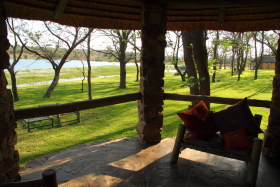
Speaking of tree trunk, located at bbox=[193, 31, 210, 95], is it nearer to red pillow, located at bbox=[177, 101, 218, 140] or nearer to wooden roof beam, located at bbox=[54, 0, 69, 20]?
red pillow, located at bbox=[177, 101, 218, 140]

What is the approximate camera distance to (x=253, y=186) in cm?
257

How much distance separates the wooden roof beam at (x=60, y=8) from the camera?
3070mm

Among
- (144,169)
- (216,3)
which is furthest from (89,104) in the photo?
(216,3)

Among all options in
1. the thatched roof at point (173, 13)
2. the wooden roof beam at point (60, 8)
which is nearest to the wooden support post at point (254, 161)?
the thatched roof at point (173, 13)

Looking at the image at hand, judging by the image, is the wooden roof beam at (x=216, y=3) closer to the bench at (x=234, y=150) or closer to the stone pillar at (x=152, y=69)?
the stone pillar at (x=152, y=69)

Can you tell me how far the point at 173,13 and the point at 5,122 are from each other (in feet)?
10.7

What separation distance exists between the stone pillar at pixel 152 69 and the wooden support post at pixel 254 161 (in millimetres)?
1721

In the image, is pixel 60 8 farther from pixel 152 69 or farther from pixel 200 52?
pixel 200 52

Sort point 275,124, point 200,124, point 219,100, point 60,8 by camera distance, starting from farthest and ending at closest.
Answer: point 219,100 → point 275,124 → point 60,8 → point 200,124

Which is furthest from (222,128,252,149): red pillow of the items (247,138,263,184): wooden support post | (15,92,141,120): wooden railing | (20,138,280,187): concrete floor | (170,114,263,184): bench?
(15,92,141,120): wooden railing

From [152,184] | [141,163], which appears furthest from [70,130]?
[152,184]

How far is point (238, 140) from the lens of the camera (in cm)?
268

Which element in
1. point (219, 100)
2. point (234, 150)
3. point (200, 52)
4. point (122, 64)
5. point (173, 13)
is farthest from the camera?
point (122, 64)

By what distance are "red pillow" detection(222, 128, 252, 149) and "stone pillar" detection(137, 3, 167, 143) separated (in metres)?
1.49
